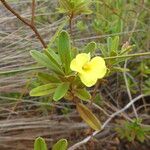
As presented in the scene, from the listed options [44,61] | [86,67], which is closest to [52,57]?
[44,61]

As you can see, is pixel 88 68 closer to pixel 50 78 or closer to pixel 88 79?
pixel 88 79

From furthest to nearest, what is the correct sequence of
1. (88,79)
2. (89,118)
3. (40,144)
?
(89,118)
(40,144)
(88,79)

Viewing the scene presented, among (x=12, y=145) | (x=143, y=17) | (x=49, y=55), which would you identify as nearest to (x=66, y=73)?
(x=49, y=55)

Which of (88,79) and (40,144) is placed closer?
(88,79)

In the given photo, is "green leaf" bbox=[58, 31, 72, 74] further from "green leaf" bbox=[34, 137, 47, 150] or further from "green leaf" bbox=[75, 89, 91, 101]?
"green leaf" bbox=[34, 137, 47, 150]

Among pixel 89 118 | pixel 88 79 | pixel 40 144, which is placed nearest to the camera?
pixel 88 79

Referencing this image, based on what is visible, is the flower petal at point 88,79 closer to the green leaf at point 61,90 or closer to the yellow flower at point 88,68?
the yellow flower at point 88,68

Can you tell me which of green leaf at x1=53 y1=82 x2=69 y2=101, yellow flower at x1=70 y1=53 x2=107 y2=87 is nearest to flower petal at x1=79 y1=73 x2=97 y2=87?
A: yellow flower at x1=70 y1=53 x2=107 y2=87
